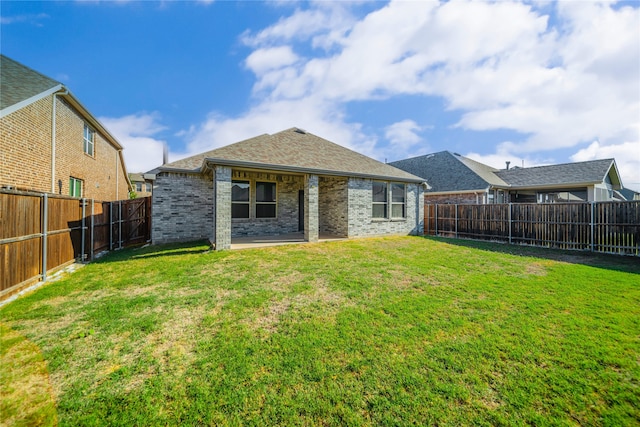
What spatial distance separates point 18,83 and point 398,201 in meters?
16.1

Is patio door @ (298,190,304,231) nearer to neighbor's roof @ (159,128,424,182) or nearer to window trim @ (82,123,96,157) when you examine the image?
neighbor's roof @ (159,128,424,182)

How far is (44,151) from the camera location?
9359mm

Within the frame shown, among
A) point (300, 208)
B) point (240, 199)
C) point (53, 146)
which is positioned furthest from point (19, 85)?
point (300, 208)

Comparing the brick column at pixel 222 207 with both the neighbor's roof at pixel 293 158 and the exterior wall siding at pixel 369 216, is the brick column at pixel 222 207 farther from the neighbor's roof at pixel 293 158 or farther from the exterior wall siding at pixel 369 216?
the exterior wall siding at pixel 369 216

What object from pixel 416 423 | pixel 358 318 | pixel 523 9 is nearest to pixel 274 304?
pixel 358 318

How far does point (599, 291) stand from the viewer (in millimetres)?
4945

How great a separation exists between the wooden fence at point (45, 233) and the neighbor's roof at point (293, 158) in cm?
309

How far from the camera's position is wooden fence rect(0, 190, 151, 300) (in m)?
4.61

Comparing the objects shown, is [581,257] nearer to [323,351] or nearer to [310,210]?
[310,210]

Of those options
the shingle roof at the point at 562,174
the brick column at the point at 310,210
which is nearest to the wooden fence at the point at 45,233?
the brick column at the point at 310,210

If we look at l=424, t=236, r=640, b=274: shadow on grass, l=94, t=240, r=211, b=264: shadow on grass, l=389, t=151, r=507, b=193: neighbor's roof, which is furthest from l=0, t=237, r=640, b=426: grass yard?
l=389, t=151, r=507, b=193: neighbor's roof

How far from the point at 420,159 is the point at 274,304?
75.6ft

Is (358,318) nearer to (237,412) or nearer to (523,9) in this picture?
(237,412)

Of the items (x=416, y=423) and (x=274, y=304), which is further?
(x=274, y=304)
